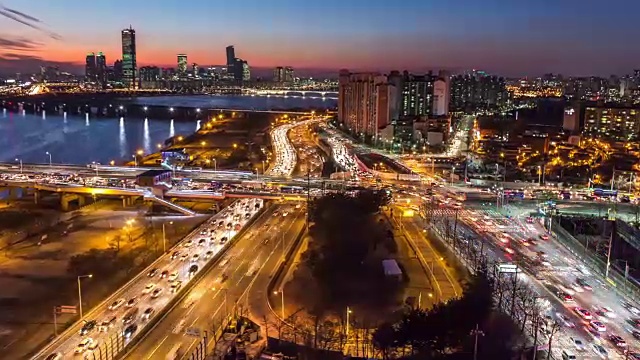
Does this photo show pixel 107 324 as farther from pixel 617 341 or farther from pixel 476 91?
pixel 476 91

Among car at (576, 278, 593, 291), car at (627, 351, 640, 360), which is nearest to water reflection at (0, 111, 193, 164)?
car at (576, 278, 593, 291)

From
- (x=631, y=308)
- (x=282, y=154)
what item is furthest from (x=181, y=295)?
(x=282, y=154)

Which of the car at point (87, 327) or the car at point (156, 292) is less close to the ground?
the car at point (156, 292)

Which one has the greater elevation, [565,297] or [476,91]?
[476,91]

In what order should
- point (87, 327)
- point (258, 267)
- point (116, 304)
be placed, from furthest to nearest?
point (258, 267) < point (116, 304) < point (87, 327)

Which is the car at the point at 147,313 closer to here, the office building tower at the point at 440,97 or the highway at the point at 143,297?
the highway at the point at 143,297

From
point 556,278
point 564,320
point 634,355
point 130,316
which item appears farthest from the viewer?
point 556,278

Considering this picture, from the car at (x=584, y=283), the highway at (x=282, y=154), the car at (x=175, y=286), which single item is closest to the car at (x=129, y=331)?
the car at (x=175, y=286)
